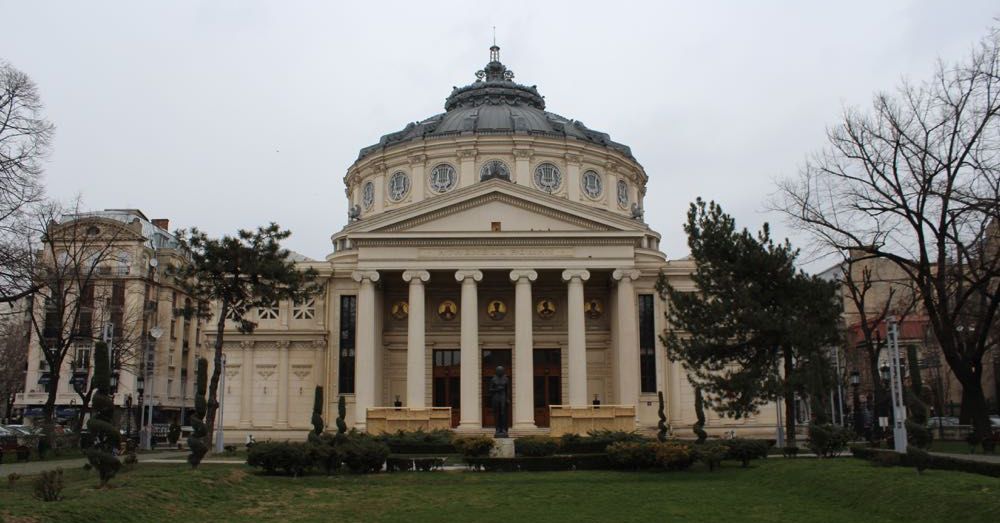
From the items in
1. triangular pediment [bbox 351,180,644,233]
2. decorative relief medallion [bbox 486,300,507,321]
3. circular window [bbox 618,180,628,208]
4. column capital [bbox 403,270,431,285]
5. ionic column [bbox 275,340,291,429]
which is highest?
circular window [bbox 618,180,628,208]

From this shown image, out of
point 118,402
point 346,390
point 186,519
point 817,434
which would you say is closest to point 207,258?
point 346,390

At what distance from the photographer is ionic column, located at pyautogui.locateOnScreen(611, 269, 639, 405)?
47594 mm

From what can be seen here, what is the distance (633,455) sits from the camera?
28.6 meters

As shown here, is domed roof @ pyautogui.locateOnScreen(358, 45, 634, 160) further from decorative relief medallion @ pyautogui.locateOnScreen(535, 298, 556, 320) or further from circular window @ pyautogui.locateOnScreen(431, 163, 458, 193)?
decorative relief medallion @ pyautogui.locateOnScreen(535, 298, 556, 320)

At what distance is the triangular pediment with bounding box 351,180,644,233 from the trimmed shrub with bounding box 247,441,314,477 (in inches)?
915

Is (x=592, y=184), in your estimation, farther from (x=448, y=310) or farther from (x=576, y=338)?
(x=576, y=338)

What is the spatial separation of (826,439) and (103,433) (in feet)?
74.9

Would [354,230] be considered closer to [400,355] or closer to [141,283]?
[400,355]

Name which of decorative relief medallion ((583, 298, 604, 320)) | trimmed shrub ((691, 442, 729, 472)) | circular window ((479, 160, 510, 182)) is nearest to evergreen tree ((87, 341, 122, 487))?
trimmed shrub ((691, 442, 729, 472))

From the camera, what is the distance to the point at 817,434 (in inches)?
1193

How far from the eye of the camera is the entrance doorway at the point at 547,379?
174 ft

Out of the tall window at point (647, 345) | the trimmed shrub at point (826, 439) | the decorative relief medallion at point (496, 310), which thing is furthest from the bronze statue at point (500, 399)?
the decorative relief medallion at point (496, 310)

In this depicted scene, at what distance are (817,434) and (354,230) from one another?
28.1m

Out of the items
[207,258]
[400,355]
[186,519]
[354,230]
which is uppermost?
[354,230]
